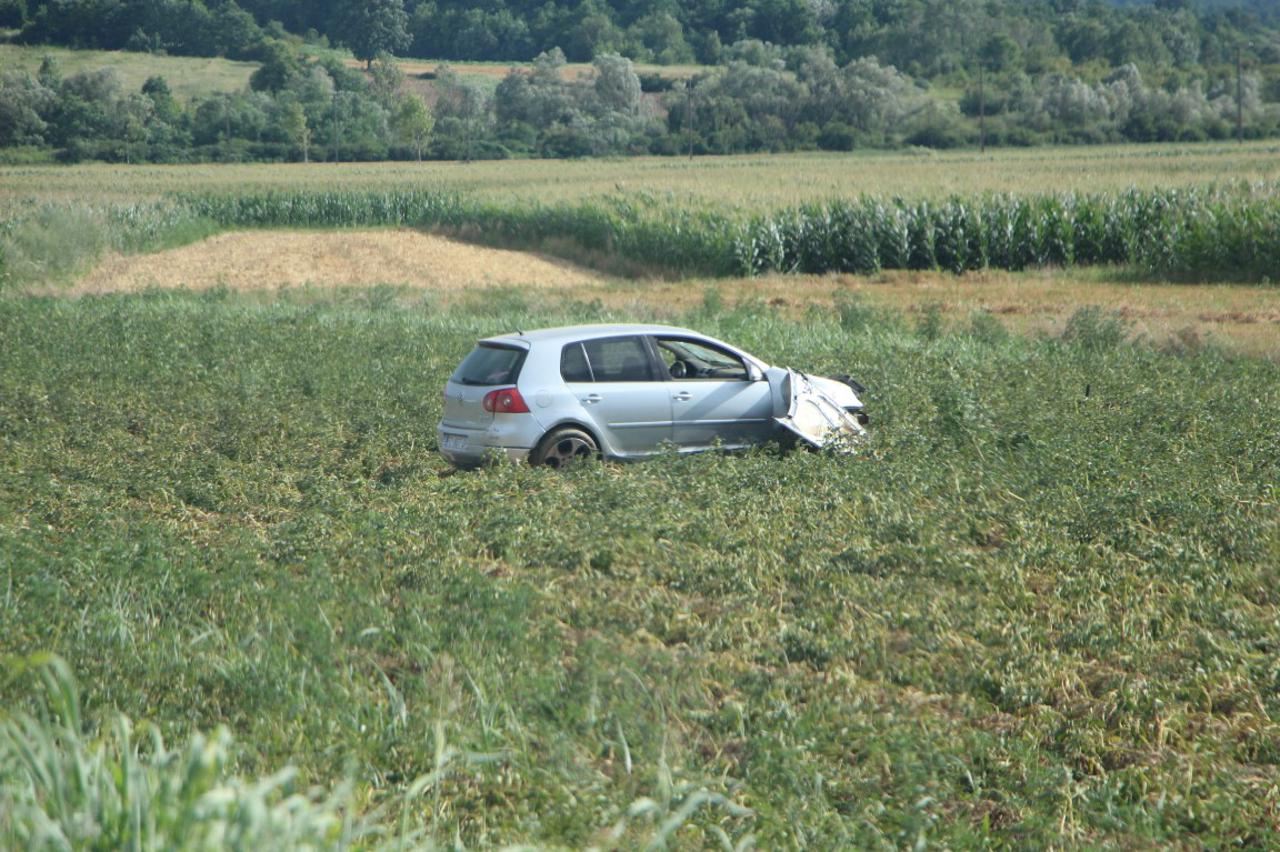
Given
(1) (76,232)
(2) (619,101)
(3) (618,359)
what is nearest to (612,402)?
(3) (618,359)

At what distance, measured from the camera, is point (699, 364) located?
13328 mm

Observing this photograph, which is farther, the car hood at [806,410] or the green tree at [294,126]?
the green tree at [294,126]

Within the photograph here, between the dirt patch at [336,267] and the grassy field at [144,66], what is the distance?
67438 millimetres

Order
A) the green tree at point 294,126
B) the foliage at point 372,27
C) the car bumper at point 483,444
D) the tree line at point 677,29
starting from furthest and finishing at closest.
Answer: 1. the foliage at point 372,27
2. the tree line at point 677,29
3. the green tree at point 294,126
4. the car bumper at point 483,444

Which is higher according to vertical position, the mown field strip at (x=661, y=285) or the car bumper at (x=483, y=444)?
the car bumper at (x=483, y=444)

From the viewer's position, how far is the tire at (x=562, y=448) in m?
12.1

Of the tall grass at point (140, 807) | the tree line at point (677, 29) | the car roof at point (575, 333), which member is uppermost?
the tree line at point (677, 29)

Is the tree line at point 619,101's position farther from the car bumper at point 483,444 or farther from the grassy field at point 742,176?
the car bumper at point 483,444

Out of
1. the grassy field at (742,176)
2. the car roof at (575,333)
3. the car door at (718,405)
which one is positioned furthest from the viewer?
the grassy field at (742,176)

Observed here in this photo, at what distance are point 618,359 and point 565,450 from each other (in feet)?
3.46

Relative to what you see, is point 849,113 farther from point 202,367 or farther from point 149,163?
point 202,367

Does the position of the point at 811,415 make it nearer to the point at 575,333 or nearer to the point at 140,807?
the point at 575,333

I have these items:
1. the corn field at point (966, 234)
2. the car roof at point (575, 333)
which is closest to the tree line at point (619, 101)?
the corn field at point (966, 234)

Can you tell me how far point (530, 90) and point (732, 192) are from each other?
68.9 m
